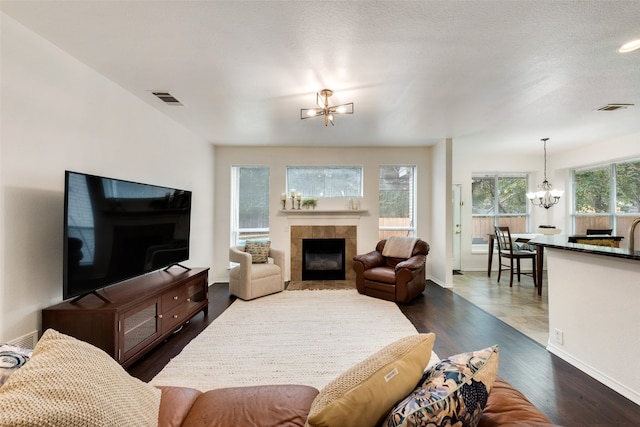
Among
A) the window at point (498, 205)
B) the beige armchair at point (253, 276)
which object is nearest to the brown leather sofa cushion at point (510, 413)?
the beige armchair at point (253, 276)

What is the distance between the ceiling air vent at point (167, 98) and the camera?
294cm

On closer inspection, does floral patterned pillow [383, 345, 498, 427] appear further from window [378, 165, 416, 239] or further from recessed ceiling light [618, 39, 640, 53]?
window [378, 165, 416, 239]

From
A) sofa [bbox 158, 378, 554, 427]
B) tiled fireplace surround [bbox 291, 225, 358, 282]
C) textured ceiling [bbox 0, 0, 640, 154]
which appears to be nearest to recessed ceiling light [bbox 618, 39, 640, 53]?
textured ceiling [bbox 0, 0, 640, 154]

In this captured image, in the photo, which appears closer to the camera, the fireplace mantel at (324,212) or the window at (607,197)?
the window at (607,197)

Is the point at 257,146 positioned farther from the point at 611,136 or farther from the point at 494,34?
the point at 611,136

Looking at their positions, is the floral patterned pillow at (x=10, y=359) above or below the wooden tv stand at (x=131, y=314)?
above

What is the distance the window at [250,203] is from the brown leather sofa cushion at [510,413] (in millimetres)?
4639

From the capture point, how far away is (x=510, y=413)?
88 cm

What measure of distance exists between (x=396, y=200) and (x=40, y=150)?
4.96m

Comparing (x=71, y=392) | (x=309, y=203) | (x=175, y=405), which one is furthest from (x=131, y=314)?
(x=309, y=203)

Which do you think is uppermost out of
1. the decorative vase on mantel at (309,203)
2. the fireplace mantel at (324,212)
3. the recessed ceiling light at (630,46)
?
the recessed ceiling light at (630,46)

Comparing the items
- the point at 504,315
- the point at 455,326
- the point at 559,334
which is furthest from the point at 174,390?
the point at 504,315

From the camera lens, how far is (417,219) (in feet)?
17.3

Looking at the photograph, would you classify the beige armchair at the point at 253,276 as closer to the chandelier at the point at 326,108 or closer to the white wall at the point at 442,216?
the chandelier at the point at 326,108
